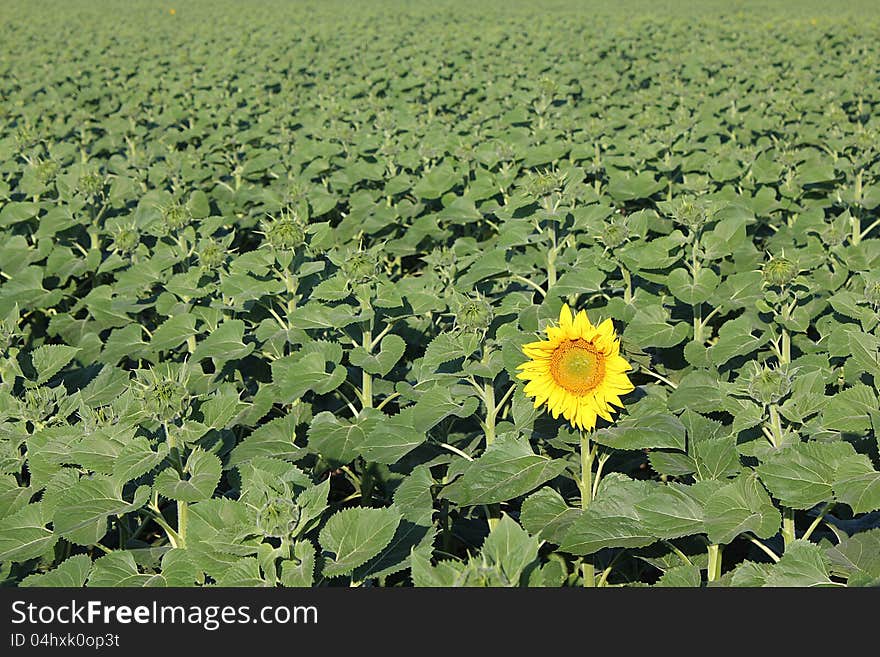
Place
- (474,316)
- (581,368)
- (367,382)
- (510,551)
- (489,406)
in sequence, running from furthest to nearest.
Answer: (367,382)
(489,406)
(474,316)
(581,368)
(510,551)

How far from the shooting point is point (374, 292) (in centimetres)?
354

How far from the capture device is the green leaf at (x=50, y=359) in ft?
11.5

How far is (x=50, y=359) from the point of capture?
3.56 metres

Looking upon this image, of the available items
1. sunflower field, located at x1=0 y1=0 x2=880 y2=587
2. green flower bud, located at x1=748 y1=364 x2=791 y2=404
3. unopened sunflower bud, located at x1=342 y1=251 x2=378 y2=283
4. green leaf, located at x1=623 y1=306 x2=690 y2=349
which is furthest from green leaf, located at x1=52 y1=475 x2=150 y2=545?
green leaf, located at x1=623 y1=306 x2=690 y2=349

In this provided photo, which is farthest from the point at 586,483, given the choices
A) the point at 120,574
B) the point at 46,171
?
the point at 46,171

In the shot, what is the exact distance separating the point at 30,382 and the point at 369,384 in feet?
4.64

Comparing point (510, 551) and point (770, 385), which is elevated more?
point (770, 385)

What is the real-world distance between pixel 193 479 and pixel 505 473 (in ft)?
3.41

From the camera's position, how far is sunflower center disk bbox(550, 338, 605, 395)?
2611 millimetres

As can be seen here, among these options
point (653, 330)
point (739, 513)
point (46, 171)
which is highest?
point (46, 171)

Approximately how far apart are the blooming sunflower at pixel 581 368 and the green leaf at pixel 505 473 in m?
0.23

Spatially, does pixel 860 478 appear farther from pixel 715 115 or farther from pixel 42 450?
pixel 715 115

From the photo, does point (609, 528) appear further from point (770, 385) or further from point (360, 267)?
point (360, 267)

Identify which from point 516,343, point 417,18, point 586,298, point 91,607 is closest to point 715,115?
point 586,298
